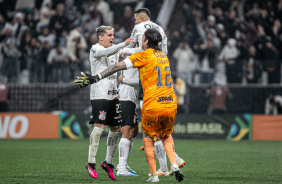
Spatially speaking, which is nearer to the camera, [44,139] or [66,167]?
[66,167]

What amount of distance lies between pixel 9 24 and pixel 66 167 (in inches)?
488

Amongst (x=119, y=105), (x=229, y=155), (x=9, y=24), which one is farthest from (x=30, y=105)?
(x=119, y=105)

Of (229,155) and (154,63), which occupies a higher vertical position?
(154,63)

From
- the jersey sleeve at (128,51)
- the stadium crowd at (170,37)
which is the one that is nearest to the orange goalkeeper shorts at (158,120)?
the jersey sleeve at (128,51)

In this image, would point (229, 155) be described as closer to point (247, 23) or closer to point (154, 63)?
point (154, 63)

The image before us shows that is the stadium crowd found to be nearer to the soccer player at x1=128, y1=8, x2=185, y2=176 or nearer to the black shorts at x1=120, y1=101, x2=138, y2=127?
the soccer player at x1=128, y1=8, x2=185, y2=176

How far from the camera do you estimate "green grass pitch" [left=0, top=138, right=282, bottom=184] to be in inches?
330

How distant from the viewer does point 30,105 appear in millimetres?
19156

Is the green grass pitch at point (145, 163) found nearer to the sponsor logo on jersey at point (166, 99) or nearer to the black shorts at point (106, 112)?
the black shorts at point (106, 112)

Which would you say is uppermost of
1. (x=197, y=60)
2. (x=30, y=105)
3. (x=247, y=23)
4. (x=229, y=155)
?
(x=247, y=23)

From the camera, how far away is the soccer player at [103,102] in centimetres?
871

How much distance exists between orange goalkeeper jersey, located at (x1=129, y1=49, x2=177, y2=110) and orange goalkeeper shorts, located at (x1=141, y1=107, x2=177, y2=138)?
0.07 meters

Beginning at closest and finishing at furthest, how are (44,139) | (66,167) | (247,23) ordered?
(66,167) < (44,139) < (247,23)

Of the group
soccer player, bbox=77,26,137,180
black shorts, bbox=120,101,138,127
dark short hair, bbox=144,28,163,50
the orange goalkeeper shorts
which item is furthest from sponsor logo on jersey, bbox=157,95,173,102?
black shorts, bbox=120,101,138,127
